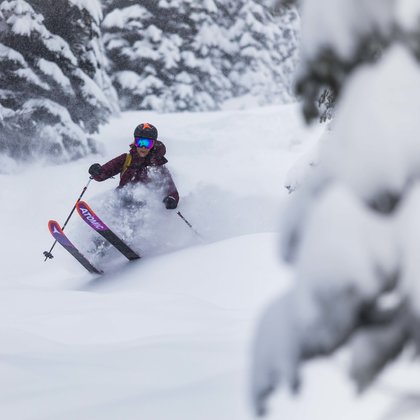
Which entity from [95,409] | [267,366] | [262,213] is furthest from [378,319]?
[262,213]

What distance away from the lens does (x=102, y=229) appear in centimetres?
877

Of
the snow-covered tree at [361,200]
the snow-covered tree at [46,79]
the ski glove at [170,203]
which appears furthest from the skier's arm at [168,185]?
the snow-covered tree at [361,200]

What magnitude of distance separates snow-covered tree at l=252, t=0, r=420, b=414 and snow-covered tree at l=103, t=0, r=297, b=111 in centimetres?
2084

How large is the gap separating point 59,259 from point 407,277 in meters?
9.78

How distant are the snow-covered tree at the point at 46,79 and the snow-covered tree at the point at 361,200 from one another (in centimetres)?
1246

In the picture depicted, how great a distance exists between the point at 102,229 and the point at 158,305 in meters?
A: 2.77

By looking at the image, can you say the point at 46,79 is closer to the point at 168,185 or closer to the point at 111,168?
the point at 111,168

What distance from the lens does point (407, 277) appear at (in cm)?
148

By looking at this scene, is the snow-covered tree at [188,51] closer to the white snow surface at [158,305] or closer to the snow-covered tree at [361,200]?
the white snow surface at [158,305]

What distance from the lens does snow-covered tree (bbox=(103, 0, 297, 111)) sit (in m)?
21.9

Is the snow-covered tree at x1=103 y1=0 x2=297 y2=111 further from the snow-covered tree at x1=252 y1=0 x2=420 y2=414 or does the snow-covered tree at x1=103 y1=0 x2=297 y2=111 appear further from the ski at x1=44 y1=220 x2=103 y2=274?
the snow-covered tree at x1=252 y1=0 x2=420 y2=414

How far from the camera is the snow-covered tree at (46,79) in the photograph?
13430 millimetres

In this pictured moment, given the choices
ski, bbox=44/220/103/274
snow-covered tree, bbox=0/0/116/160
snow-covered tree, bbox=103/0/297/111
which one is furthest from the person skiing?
snow-covered tree, bbox=103/0/297/111

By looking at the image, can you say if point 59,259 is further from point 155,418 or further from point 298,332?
point 298,332
